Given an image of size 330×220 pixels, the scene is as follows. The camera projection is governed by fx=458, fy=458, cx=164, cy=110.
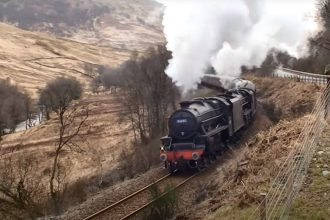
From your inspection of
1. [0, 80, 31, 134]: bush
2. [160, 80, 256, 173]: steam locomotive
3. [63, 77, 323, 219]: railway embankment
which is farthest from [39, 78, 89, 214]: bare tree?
[160, 80, 256, 173]: steam locomotive

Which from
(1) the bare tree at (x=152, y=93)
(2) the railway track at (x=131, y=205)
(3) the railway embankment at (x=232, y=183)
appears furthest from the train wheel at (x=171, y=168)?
(1) the bare tree at (x=152, y=93)

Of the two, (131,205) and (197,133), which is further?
(197,133)

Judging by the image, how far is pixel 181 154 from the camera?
22781 mm

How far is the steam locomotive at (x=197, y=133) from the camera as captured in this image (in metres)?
22.9

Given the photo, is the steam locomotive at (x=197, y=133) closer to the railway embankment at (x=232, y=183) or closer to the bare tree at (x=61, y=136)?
the railway embankment at (x=232, y=183)

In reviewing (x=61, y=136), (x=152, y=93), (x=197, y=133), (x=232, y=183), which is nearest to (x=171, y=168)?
(x=197, y=133)

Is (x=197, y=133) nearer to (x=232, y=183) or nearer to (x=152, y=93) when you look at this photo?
(x=232, y=183)

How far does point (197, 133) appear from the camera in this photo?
76.3 feet

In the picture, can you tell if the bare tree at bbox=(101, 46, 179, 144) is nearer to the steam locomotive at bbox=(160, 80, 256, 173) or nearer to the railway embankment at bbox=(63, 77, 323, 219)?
the steam locomotive at bbox=(160, 80, 256, 173)

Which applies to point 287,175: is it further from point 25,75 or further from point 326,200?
point 25,75

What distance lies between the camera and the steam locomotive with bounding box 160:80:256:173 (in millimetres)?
22906

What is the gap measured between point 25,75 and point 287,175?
125m

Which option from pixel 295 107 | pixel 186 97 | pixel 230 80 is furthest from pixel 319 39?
pixel 186 97

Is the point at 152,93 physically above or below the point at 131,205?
above
